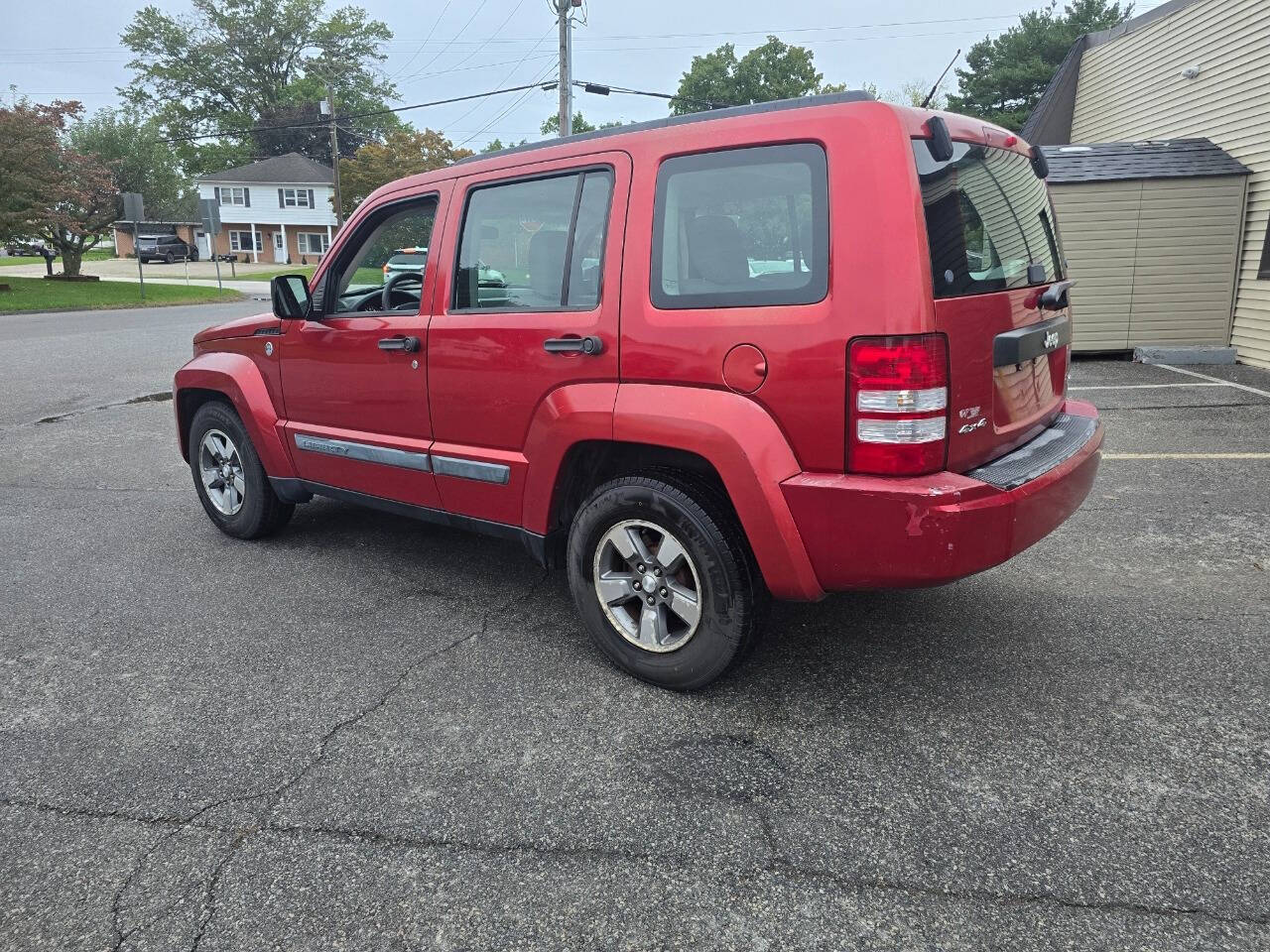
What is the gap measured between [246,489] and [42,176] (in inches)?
1096

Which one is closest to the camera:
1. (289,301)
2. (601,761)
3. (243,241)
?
(601,761)

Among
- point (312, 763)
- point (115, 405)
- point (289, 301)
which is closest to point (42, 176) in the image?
point (115, 405)

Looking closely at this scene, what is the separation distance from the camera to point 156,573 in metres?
4.61

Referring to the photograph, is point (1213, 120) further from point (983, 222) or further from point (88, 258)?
point (88, 258)

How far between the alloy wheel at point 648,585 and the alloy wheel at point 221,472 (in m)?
2.66

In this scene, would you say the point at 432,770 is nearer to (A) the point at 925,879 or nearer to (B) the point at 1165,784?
(A) the point at 925,879

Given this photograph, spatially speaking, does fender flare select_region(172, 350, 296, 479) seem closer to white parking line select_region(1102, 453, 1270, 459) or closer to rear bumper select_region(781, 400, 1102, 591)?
rear bumper select_region(781, 400, 1102, 591)

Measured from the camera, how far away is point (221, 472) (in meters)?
5.18

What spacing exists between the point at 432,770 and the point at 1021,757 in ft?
6.00

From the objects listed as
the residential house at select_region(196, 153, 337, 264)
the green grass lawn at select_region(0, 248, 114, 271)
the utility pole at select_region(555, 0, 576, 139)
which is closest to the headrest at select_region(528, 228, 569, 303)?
the utility pole at select_region(555, 0, 576, 139)

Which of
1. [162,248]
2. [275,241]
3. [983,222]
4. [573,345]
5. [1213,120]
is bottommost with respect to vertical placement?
[573,345]

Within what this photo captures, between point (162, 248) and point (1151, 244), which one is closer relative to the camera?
point (1151, 244)

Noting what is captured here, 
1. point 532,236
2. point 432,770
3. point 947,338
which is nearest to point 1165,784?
point 947,338

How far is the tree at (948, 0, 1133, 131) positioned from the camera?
142ft
